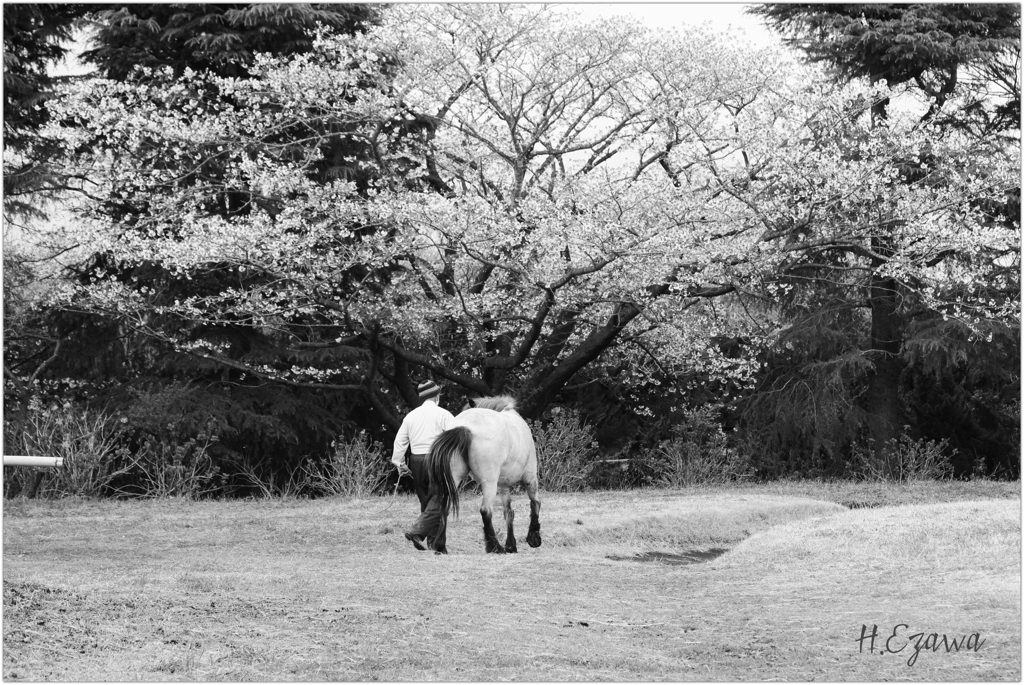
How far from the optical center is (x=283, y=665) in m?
5.59

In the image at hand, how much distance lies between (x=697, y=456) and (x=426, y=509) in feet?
35.9

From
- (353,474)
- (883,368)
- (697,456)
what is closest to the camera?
(353,474)

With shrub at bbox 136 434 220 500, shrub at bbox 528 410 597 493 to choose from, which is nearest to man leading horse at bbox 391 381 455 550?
shrub at bbox 136 434 220 500

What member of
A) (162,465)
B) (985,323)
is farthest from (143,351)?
(985,323)

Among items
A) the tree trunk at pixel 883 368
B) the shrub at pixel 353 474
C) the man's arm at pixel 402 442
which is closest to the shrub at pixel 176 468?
the shrub at pixel 353 474

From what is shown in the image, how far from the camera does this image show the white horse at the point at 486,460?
980 cm

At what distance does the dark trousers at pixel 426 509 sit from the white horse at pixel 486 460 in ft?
0.11

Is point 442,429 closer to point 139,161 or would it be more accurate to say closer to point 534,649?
point 534,649

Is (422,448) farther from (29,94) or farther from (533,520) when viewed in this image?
(29,94)

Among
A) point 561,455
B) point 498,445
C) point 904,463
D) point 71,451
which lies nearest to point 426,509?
point 498,445

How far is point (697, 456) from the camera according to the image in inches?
793

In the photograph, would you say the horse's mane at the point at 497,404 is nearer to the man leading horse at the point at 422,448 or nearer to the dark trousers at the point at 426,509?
the man leading horse at the point at 422,448

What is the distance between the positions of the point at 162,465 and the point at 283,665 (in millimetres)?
12793

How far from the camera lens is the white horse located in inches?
386
